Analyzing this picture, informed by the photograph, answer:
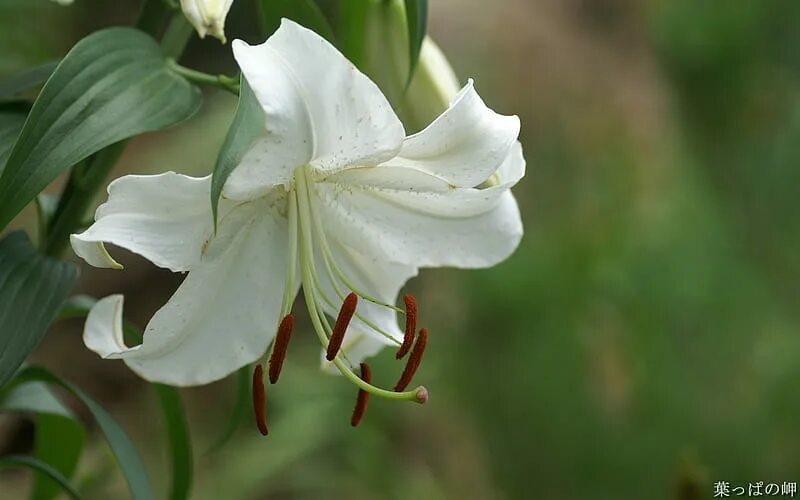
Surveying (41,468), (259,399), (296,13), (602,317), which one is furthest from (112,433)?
(602,317)

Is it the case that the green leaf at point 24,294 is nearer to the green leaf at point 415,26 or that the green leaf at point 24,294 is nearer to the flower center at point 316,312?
the flower center at point 316,312

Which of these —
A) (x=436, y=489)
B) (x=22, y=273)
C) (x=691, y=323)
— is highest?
(x=22, y=273)

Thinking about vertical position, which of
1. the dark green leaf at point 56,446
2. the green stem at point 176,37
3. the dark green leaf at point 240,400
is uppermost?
the green stem at point 176,37

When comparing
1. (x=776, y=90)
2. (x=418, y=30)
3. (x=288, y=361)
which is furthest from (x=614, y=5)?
(x=418, y=30)

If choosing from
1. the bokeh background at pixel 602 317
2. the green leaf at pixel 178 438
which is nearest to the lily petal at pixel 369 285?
the green leaf at pixel 178 438

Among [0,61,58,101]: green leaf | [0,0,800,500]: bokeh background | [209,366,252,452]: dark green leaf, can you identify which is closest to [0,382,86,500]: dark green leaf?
[209,366,252,452]: dark green leaf

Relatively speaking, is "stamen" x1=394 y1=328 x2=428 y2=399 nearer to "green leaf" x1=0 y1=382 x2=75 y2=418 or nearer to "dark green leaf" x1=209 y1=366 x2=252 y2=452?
"dark green leaf" x1=209 y1=366 x2=252 y2=452

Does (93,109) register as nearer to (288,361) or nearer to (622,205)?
(622,205)
